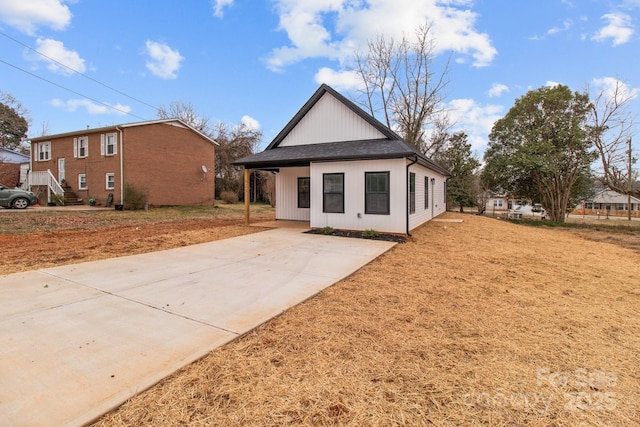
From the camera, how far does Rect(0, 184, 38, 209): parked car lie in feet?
55.5

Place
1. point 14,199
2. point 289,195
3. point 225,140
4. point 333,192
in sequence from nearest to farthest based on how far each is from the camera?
point 333,192 → point 289,195 → point 14,199 → point 225,140

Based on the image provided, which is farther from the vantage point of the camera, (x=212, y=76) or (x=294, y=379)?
(x=212, y=76)

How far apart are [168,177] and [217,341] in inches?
827

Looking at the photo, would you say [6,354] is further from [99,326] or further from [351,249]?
[351,249]

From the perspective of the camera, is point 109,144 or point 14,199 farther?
point 109,144

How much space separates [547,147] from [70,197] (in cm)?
3120

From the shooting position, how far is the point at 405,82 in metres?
23.2

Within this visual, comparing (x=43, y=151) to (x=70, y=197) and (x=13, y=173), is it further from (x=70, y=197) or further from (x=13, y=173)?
(x=13, y=173)

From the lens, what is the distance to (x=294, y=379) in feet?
7.86

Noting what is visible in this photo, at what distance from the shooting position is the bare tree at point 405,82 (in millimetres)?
21891

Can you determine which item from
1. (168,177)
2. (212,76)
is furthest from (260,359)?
(168,177)

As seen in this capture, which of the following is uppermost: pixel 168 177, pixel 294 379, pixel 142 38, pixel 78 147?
pixel 142 38

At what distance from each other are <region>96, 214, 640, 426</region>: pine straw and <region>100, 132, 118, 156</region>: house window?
20381 mm

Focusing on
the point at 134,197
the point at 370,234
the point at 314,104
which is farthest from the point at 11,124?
the point at 370,234
